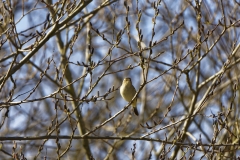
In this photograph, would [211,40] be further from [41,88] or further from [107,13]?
[41,88]

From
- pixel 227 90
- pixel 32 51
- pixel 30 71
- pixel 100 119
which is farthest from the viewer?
pixel 100 119

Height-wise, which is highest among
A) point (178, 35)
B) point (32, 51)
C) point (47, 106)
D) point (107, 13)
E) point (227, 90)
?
point (47, 106)

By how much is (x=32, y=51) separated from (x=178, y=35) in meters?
4.16

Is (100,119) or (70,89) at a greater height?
(100,119)

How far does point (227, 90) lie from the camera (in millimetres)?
7566

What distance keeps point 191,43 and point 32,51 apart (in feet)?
17.0

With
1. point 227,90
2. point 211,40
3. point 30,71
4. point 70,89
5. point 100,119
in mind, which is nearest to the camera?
point 211,40

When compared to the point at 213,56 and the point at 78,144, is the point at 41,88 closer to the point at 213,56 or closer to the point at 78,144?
the point at 78,144

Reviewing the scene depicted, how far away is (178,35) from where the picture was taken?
7.59 m

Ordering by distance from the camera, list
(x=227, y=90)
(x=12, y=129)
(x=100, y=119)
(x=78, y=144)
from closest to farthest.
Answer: (x=227, y=90), (x=12, y=129), (x=100, y=119), (x=78, y=144)

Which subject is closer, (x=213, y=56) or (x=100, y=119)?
(x=213, y=56)

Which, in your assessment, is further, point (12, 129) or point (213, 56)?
point (12, 129)

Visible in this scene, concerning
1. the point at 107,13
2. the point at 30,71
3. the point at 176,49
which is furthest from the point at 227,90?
the point at 30,71

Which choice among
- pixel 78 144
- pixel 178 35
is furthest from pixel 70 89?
pixel 78 144
